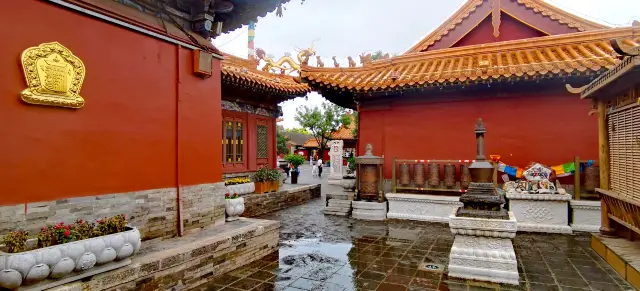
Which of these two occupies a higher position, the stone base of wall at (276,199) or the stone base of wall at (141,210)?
the stone base of wall at (141,210)

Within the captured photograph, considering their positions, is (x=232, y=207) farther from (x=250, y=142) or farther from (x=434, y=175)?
(x=250, y=142)

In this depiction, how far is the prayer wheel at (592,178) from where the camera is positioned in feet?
23.6

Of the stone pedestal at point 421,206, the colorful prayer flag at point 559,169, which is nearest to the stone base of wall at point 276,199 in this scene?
the stone pedestal at point 421,206

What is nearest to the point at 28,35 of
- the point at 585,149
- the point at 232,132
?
the point at 232,132

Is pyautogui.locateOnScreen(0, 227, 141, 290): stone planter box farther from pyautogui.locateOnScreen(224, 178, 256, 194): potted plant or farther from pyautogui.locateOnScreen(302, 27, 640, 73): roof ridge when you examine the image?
pyautogui.locateOnScreen(302, 27, 640, 73): roof ridge

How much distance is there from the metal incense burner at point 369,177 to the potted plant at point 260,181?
3121 mm

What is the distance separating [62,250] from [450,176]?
24.4ft

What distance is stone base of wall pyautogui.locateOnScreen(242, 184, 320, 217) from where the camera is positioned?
958 cm

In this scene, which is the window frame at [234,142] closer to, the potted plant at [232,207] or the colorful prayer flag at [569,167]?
the potted plant at [232,207]

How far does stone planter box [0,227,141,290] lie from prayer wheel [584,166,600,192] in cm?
823

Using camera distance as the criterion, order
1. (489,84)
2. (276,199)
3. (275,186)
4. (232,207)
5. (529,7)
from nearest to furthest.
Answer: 1. (232,207)
2. (489,84)
3. (529,7)
4. (276,199)
5. (275,186)

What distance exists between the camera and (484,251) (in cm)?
457

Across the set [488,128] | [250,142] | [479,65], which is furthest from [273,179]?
[479,65]

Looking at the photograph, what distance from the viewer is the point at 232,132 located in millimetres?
10312
